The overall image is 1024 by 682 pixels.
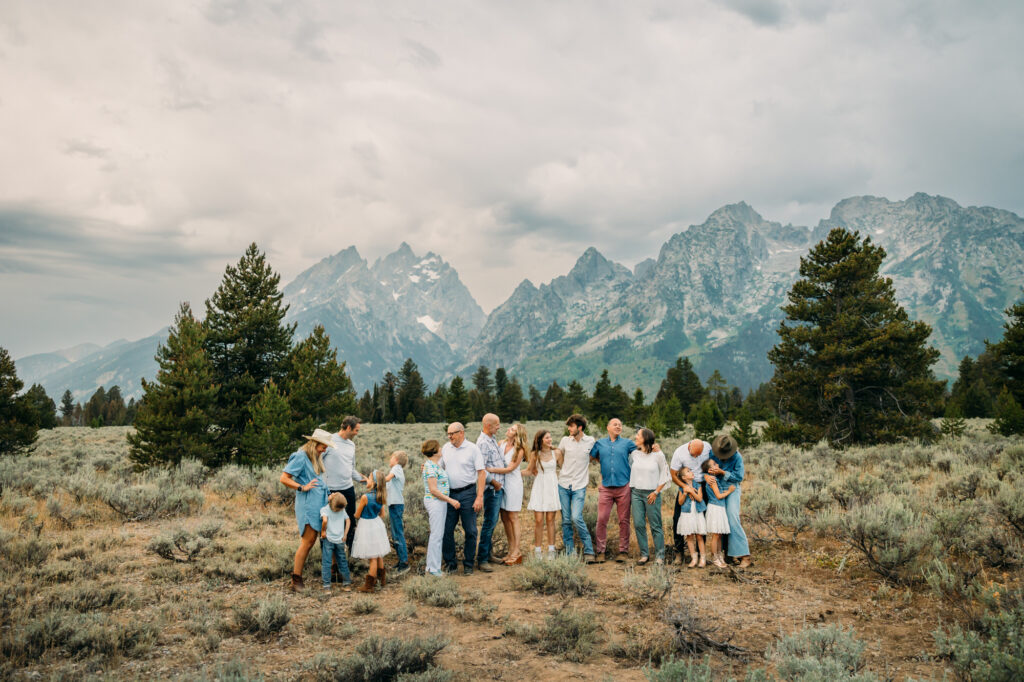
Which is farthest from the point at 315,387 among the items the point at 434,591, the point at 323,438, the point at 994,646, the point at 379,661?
the point at 994,646

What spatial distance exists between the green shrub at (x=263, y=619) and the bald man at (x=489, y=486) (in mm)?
3341

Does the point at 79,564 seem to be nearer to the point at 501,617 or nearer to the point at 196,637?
the point at 196,637

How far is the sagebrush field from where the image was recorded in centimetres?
452

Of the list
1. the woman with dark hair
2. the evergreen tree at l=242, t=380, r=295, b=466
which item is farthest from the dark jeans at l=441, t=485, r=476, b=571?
the evergreen tree at l=242, t=380, r=295, b=466

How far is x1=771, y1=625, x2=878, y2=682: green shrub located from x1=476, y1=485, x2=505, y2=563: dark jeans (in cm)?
476

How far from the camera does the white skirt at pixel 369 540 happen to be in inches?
280

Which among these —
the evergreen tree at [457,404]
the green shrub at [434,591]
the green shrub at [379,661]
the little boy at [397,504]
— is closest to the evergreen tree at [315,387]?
the little boy at [397,504]

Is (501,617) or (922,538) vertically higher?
(922,538)

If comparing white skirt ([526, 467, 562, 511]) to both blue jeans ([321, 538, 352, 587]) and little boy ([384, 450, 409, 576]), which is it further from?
blue jeans ([321, 538, 352, 587])

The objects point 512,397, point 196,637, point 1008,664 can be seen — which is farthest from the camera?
point 512,397

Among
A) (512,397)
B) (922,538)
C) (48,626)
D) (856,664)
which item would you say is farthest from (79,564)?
(512,397)

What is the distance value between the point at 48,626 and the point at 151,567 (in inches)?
102

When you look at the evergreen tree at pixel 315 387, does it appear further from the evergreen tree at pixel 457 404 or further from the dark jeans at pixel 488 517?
the evergreen tree at pixel 457 404

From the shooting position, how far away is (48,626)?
16.3 feet
